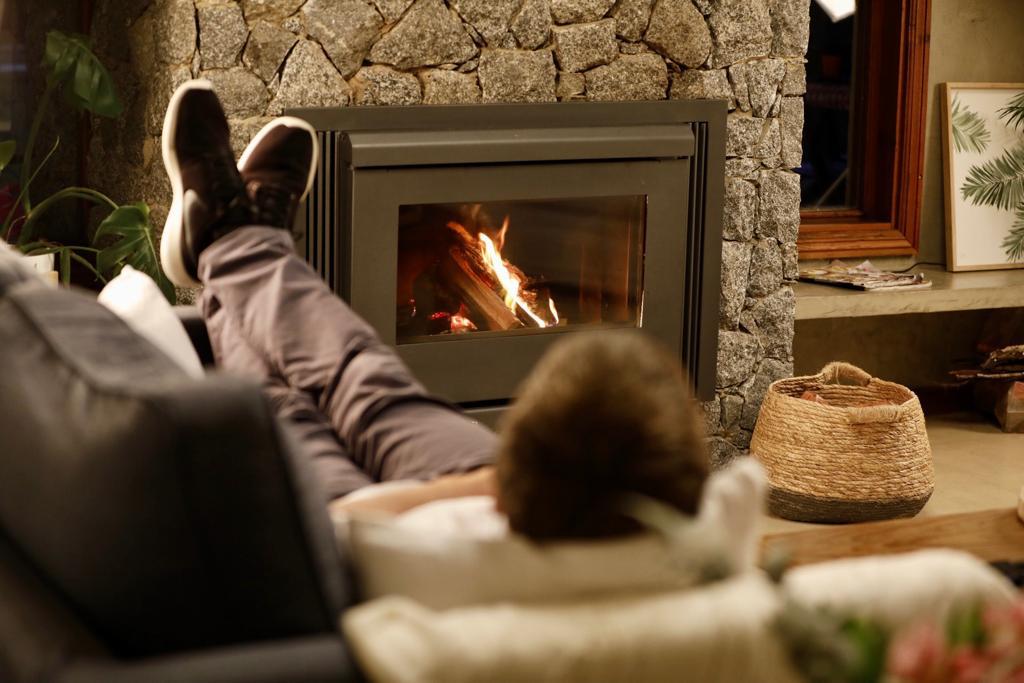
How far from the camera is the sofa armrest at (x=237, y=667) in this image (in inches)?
40.3

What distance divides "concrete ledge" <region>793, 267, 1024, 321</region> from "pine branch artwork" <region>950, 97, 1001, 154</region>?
42 cm

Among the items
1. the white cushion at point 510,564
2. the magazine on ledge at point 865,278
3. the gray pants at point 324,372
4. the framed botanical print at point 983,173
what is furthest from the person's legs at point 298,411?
the framed botanical print at point 983,173

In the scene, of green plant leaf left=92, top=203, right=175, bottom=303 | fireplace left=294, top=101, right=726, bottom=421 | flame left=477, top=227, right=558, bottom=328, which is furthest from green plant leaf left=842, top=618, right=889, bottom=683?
flame left=477, top=227, right=558, bottom=328

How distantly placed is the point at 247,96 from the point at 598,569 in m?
2.03

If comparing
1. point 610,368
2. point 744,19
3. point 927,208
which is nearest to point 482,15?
point 744,19

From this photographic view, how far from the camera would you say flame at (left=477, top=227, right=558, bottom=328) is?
3.32 metres

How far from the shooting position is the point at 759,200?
351 cm

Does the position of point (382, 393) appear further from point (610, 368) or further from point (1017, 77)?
point (1017, 77)

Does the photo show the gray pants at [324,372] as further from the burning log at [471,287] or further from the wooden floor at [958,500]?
the burning log at [471,287]

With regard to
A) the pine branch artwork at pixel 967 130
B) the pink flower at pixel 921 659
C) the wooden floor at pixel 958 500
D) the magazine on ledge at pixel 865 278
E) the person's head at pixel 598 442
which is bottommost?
the wooden floor at pixel 958 500

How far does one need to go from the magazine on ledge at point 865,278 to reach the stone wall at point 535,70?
1.11 ft

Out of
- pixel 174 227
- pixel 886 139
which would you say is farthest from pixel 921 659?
pixel 886 139

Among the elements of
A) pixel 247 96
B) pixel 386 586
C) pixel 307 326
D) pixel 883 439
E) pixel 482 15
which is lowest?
pixel 883 439

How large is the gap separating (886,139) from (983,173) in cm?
33
